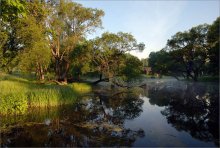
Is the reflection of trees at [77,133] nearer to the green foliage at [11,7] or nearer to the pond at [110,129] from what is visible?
the pond at [110,129]

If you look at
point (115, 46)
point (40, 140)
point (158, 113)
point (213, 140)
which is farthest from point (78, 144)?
point (115, 46)

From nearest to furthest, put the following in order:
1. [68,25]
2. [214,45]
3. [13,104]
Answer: [13,104] → [68,25] → [214,45]

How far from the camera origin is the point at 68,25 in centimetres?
4516

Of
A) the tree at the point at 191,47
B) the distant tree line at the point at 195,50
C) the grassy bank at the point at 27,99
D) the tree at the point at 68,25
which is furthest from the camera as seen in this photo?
the tree at the point at 191,47

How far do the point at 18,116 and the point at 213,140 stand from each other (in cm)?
1380

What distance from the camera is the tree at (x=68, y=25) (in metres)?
41.8

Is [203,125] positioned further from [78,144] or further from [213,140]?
[78,144]

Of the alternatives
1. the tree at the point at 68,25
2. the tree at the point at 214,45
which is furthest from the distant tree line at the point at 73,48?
the tree at the point at 214,45

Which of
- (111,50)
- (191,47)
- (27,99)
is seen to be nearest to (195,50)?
(191,47)

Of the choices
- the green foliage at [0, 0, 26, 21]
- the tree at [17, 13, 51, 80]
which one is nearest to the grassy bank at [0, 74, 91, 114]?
the green foliage at [0, 0, 26, 21]

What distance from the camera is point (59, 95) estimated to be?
23.4 meters

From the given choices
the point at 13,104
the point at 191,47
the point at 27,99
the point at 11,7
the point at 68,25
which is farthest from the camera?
the point at 191,47

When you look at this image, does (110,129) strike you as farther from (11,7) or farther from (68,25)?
(68,25)

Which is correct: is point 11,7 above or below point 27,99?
above
